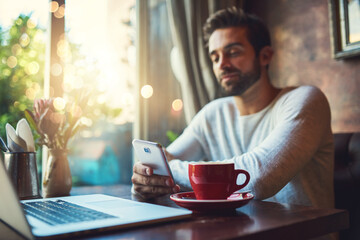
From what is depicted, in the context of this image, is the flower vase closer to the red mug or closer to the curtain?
the red mug

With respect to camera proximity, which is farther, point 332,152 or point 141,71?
point 141,71

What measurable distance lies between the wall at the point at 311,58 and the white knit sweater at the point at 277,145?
2.24 feet

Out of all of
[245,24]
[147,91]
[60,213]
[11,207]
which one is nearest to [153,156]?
[60,213]

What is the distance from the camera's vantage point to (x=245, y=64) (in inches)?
66.1

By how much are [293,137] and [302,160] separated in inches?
3.3

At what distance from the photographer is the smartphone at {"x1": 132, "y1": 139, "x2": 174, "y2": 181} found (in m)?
0.85

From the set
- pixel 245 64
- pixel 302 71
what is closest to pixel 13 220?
pixel 245 64

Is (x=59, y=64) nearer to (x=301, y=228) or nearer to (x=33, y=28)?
(x=33, y=28)

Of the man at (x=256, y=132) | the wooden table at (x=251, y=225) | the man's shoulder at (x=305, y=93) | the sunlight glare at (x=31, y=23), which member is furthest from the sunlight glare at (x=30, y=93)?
the wooden table at (x=251, y=225)

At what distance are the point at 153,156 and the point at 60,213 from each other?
291mm

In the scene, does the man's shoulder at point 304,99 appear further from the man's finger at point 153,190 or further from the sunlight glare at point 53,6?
the sunlight glare at point 53,6

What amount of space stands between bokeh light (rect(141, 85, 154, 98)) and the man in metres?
0.68

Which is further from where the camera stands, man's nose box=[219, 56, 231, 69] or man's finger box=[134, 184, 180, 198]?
man's nose box=[219, 56, 231, 69]

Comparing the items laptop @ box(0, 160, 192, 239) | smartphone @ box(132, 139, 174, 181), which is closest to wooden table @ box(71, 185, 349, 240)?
laptop @ box(0, 160, 192, 239)
